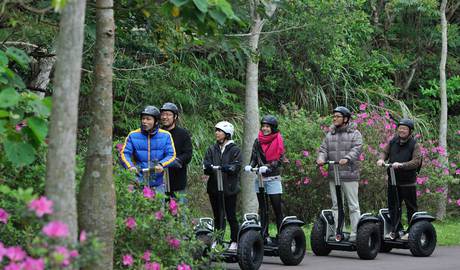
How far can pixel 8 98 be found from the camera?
6438 mm

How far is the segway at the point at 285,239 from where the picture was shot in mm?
12195

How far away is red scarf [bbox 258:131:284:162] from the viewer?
496 inches

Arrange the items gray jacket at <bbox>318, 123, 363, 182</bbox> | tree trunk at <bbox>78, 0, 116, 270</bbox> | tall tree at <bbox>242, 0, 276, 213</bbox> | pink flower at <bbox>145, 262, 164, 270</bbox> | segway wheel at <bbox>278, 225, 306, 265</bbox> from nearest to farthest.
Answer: tree trunk at <bbox>78, 0, 116, 270</bbox> < pink flower at <bbox>145, 262, 164, 270</bbox> < segway wheel at <bbox>278, 225, 306, 265</bbox> < gray jacket at <bbox>318, 123, 363, 182</bbox> < tall tree at <bbox>242, 0, 276, 213</bbox>

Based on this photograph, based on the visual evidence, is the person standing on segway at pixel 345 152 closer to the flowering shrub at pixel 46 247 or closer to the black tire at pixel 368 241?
the black tire at pixel 368 241

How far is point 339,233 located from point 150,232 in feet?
17.7

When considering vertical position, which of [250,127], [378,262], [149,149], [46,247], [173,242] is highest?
[250,127]

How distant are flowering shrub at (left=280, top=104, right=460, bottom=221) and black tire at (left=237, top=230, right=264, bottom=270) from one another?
253 inches

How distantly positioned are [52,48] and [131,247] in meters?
5.99

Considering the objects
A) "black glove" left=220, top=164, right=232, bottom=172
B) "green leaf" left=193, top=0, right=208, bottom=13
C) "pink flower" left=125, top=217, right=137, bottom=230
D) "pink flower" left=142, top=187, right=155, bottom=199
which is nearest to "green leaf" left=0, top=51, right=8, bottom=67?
"green leaf" left=193, top=0, right=208, bottom=13

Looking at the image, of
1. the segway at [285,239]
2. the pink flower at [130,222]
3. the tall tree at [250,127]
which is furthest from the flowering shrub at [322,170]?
the pink flower at [130,222]

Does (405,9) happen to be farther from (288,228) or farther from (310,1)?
(288,228)

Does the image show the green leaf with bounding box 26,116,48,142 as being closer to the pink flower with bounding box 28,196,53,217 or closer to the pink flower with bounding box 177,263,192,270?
the pink flower with bounding box 28,196,53,217

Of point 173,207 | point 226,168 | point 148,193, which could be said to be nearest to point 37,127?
point 148,193

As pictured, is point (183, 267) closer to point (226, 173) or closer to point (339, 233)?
point (226, 173)
